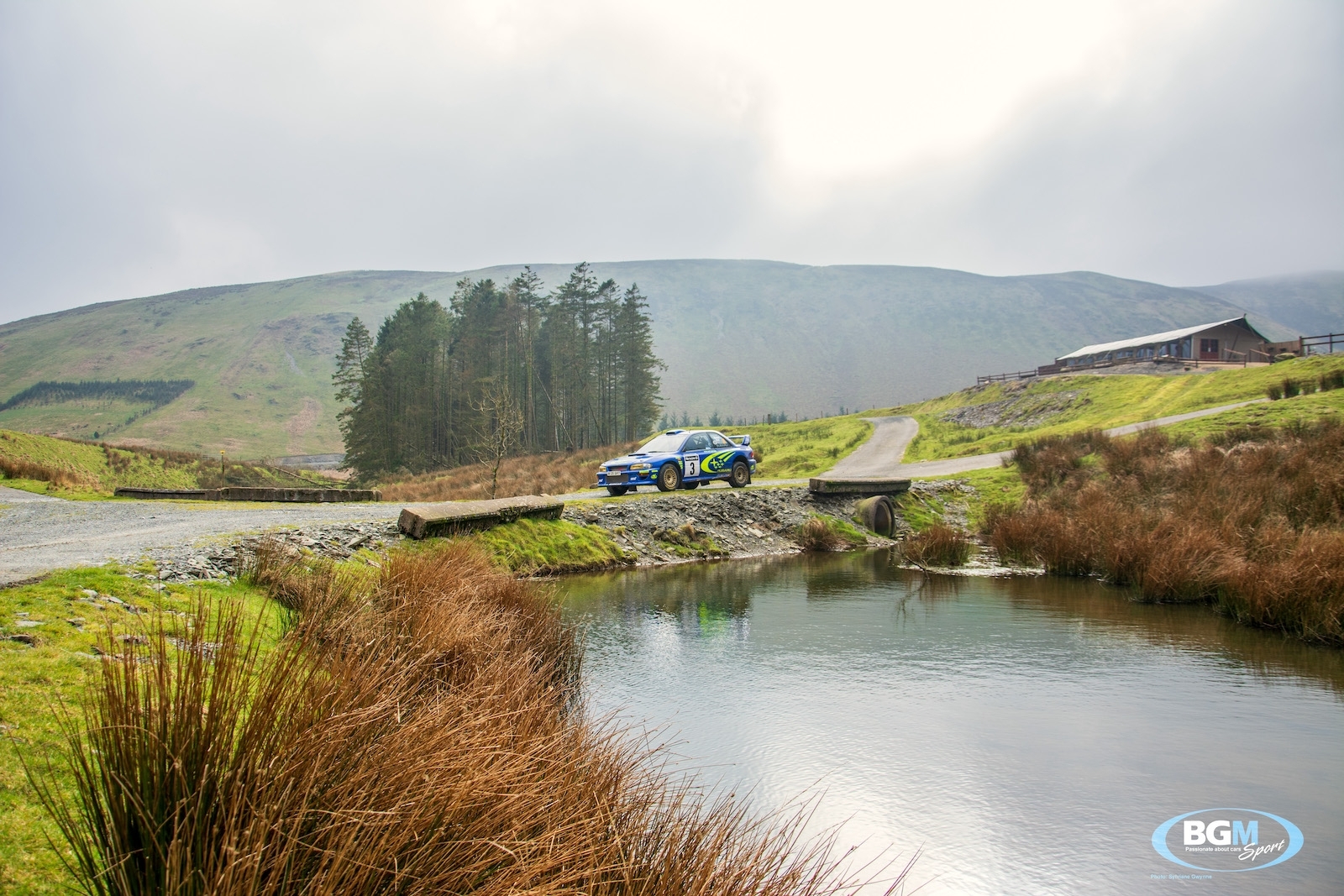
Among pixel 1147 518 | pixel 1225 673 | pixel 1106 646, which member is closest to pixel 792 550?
pixel 1147 518

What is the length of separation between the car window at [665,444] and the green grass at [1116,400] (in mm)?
17659

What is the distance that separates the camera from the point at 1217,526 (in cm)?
1318

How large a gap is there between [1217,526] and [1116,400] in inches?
1451

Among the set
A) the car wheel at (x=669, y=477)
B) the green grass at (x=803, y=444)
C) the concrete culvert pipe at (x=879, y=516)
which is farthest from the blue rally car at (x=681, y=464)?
the green grass at (x=803, y=444)

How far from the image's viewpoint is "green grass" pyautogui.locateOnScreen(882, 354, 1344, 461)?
35438mm

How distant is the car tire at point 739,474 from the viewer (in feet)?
77.6

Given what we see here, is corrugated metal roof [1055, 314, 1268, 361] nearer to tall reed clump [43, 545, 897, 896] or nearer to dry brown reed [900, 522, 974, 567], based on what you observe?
dry brown reed [900, 522, 974, 567]

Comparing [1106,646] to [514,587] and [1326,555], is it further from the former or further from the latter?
[514,587]

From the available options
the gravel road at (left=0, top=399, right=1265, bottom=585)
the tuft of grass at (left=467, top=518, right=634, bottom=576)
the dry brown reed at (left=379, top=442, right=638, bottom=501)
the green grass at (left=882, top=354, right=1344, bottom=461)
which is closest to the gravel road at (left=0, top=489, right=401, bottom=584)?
the gravel road at (left=0, top=399, right=1265, bottom=585)

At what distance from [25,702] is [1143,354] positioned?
292 feet

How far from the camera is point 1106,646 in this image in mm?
9727

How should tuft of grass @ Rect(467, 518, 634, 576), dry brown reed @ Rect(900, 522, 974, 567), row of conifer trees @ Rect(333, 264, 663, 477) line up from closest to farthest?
tuft of grass @ Rect(467, 518, 634, 576) < dry brown reed @ Rect(900, 522, 974, 567) < row of conifer trees @ Rect(333, 264, 663, 477)

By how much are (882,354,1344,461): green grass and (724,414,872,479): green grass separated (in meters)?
4.06

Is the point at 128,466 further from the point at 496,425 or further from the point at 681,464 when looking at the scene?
the point at 681,464
